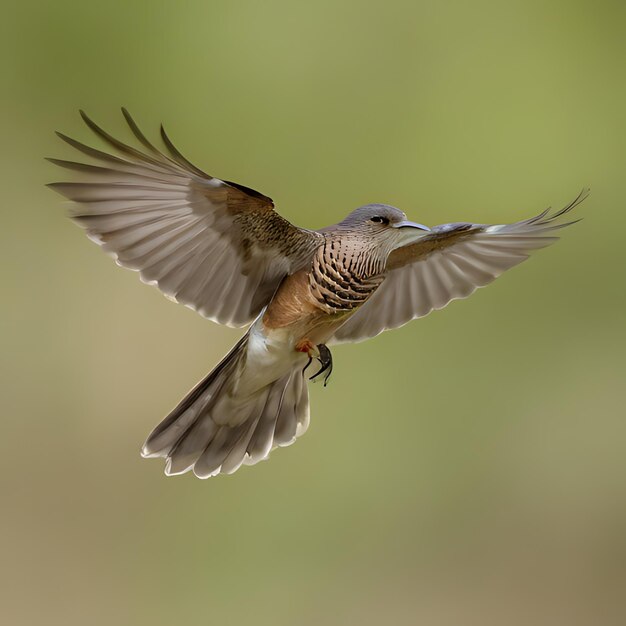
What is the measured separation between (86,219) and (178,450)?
60 centimetres

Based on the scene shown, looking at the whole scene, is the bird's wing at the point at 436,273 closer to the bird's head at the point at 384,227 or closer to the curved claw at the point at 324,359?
the curved claw at the point at 324,359

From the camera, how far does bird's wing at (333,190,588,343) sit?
1936 mm

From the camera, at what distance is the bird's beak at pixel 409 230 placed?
1.53 m

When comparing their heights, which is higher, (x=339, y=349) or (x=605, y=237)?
(x=605, y=237)

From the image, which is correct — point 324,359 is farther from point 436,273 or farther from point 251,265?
point 436,273

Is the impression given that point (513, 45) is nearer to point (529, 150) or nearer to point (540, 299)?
point (529, 150)

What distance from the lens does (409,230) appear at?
5.14 ft

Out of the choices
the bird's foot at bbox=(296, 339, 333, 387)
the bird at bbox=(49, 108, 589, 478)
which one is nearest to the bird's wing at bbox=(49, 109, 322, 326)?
the bird at bbox=(49, 108, 589, 478)

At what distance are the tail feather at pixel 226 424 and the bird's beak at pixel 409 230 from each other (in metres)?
0.36

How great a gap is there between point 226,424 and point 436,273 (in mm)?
522

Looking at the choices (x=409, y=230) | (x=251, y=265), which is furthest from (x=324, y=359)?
(x=409, y=230)

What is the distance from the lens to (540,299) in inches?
146

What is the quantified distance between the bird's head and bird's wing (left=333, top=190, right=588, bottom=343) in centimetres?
32

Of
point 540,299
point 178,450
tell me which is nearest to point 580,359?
point 540,299
